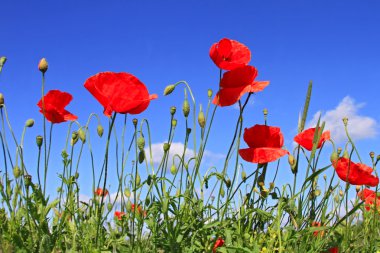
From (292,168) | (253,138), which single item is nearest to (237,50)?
(253,138)

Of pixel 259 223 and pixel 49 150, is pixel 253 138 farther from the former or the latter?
pixel 49 150

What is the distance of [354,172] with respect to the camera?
7.99ft

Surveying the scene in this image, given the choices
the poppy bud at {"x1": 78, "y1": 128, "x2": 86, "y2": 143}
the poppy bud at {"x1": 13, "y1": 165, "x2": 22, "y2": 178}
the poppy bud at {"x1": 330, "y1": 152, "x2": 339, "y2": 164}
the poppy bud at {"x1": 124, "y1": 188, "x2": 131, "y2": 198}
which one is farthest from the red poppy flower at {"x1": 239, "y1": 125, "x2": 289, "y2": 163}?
the poppy bud at {"x1": 13, "y1": 165, "x2": 22, "y2": 178}

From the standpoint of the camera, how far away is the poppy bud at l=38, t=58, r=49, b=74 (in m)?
2.24

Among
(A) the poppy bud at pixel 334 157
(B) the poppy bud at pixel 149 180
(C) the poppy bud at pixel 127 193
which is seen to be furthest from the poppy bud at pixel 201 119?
(C) the poppy bud at pixel 127 193

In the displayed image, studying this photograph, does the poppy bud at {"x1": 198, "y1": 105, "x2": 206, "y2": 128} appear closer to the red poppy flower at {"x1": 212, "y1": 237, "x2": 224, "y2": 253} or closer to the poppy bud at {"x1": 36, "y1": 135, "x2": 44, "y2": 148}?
the red poppy flower at {"x1": 212, "y1": 237, "x2": 224, "y2": 253}

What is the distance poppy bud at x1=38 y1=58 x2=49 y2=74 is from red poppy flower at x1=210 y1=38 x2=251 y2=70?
761 millimetres

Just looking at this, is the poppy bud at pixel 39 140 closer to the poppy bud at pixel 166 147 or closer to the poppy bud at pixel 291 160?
the poppy bud at pixel 166 147

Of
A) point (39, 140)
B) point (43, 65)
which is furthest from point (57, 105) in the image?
point (43, 65)

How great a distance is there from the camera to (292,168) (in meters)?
2.41

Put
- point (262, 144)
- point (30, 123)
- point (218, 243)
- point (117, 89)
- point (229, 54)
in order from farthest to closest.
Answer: point (30, 123) → point (262, 144) → point (229, 54) → point (218, 243) → point (117, 89)

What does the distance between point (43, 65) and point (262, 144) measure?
3.64 ft

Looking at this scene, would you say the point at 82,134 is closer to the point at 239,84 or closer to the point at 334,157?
the point at 239,84

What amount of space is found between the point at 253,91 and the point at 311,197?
0.68m
